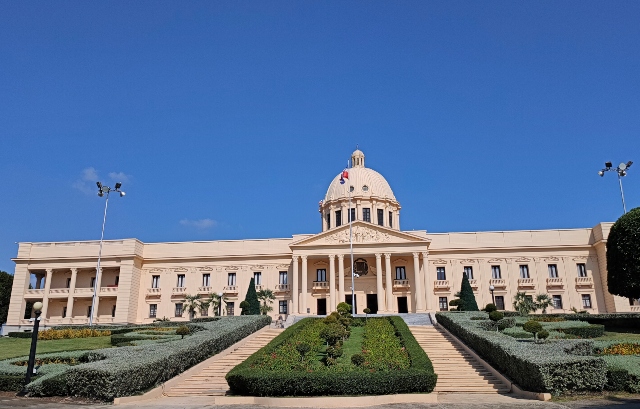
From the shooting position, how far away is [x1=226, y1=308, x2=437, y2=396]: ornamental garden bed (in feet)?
54.1

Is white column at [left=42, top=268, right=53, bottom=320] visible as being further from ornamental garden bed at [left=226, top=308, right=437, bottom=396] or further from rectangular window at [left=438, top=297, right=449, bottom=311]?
rectangular window at [left=438, top=297, right=449, bottom=311]

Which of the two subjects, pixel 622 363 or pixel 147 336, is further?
pixel 147 336

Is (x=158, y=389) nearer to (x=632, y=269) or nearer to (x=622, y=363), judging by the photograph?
(x=622, y=363)

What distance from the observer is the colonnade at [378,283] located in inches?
1997

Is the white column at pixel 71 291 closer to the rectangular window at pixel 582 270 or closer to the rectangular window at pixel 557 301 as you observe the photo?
the rectangular window at pixel 557 301

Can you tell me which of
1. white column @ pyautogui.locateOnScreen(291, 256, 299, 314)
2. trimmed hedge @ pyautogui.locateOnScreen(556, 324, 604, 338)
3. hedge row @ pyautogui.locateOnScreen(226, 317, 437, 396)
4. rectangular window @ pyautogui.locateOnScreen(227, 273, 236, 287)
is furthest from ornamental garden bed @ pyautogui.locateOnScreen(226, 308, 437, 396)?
rectangular window @ pyautogui.locateOnScreen(227, 273, 236, 287)

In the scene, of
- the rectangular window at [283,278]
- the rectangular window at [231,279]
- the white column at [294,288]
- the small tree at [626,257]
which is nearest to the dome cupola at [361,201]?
the rectangular window at [283,278]

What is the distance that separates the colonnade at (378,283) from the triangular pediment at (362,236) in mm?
1329

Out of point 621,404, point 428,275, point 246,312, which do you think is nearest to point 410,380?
point 621,404

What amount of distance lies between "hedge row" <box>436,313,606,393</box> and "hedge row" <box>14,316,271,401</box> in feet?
40.9

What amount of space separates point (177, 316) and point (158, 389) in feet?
129

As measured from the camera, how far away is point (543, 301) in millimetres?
50438

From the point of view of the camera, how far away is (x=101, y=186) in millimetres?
47281

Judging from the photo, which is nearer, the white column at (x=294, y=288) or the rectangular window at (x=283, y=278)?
the white column at (x=294, y=288)
